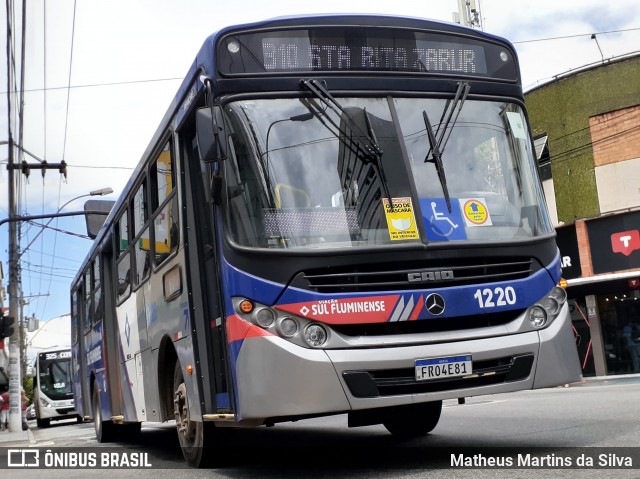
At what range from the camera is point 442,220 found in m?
6.61

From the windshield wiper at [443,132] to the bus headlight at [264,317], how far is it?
153 cm

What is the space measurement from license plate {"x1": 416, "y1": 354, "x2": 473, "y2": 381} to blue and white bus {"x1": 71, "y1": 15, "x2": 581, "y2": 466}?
0.04 ft

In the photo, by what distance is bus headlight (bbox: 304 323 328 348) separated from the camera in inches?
242

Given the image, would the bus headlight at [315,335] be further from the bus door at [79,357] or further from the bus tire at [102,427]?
the bus door at [79,357]

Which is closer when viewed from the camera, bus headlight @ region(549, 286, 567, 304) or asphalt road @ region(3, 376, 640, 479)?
asphalt road @ region(3, 376, 640, 479)

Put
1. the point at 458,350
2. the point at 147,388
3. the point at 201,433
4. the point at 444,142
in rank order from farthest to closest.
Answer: the point at 147,388
the point at 201,433
the point at 444,142
the point at 458,350

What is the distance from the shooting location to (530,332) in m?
6.65

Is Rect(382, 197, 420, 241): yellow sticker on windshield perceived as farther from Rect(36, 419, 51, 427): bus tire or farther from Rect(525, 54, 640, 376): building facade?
Rect(36, 419, 51, 427): bus tire

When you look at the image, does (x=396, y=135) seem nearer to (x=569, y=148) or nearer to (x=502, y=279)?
(x=502, y=279)

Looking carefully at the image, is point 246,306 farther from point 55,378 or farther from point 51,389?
point 55,378

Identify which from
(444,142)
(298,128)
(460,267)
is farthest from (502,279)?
(298,128)

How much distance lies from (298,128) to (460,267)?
1532 mm

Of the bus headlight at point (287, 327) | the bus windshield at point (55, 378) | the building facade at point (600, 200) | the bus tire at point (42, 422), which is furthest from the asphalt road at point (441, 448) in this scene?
the bus windshield at point (55, 378)

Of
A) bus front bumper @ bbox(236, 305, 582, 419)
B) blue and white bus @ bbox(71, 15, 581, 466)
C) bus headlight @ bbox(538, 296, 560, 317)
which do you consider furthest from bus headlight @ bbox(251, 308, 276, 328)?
bus headlight @ bbox(538, 296, 560, 317)
